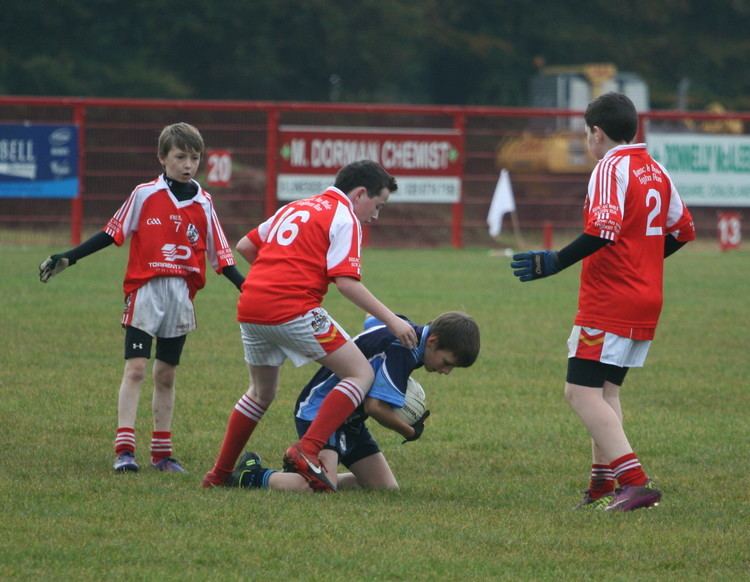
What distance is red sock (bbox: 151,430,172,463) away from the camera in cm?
647

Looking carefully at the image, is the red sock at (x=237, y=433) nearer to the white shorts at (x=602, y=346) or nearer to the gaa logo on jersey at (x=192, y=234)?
the gaa logo on jersey at (x=192, y=234)

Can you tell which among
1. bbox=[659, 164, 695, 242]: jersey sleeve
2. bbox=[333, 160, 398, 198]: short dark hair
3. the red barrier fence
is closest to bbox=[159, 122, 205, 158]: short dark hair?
bbox=[333, 160, 398, 198]: short dark hair

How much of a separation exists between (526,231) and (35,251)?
9.19 metres

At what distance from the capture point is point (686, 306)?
14.6 metres

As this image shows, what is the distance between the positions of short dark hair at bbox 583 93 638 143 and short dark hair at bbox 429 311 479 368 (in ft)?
3.21

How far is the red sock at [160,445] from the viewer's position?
255 inches

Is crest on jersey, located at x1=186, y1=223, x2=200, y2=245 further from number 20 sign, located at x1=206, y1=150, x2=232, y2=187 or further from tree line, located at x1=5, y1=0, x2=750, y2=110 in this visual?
tree line, located at x1=5, y1=0, x2=750, y2=110

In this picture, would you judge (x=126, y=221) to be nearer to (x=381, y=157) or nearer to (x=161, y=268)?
(x=161, y=268)

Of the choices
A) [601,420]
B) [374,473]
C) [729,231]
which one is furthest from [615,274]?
[729,231]

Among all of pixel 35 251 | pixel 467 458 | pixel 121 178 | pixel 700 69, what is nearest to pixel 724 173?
pixel 121 178

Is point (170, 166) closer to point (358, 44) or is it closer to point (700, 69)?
point (358, 44)

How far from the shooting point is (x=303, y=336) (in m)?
5.79

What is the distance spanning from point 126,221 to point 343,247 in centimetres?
130

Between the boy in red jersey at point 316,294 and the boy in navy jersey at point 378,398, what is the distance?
11 cm
